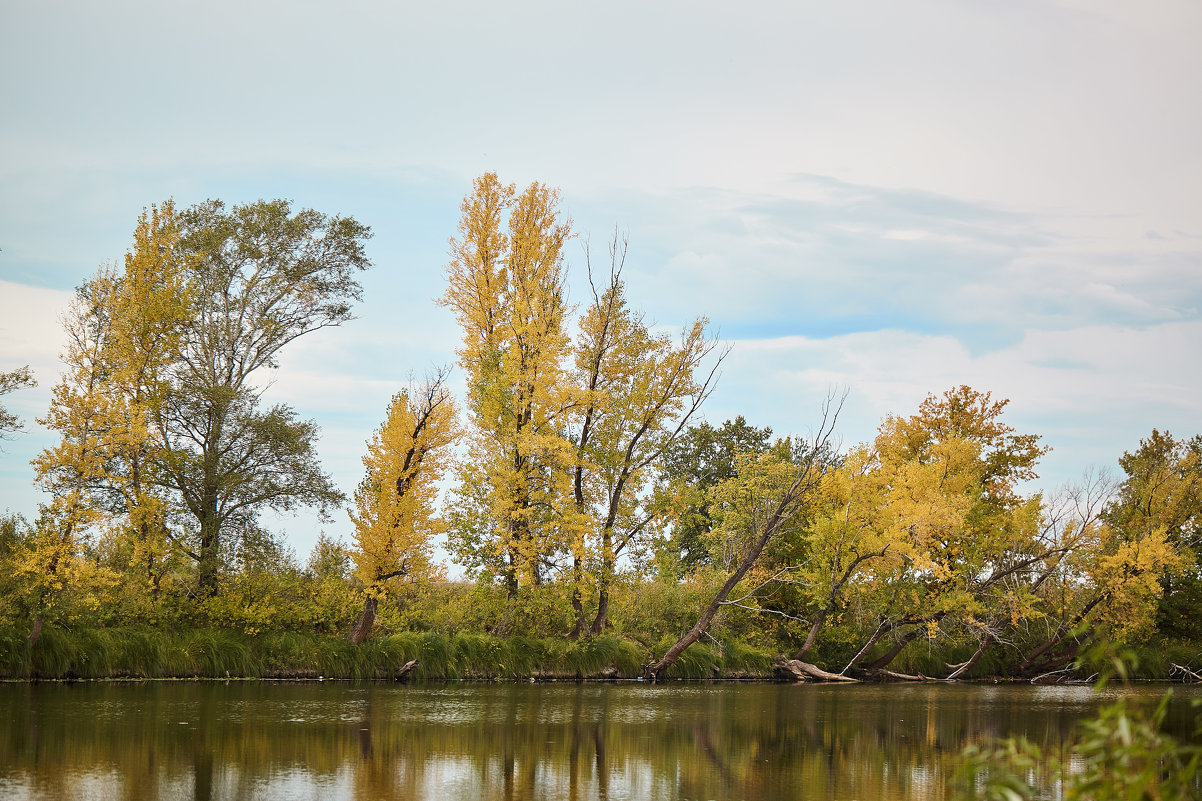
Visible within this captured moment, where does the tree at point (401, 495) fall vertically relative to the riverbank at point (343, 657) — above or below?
above

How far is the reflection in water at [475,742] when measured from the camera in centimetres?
988

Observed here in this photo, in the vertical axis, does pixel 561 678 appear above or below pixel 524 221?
below

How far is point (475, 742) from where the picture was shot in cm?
1355

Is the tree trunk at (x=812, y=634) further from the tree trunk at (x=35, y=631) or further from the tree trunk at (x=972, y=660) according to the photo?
the tree trunk at (x=35, y=631)

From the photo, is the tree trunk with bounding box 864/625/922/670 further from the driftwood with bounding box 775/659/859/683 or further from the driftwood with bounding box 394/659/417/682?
the driftwood with bounding box 394/659/417/682

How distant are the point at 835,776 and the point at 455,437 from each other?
18.7m

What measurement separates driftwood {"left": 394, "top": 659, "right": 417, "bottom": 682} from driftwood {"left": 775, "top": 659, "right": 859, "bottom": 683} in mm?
12200

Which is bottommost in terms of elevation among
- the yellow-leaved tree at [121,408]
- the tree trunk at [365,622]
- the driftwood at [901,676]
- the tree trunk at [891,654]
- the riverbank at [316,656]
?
the driftwood at [901,676]

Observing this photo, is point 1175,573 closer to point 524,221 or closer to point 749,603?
point 749,603

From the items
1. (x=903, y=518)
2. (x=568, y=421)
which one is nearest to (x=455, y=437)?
(x=568, y=421)

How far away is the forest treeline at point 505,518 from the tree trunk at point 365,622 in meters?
0.10

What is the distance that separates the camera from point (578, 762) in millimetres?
11969

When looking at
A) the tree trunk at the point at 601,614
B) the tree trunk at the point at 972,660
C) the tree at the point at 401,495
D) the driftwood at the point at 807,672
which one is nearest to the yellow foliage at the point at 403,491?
the tree at the point at 401,495

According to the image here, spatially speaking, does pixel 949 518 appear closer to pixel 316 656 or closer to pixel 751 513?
pixel 751 513
